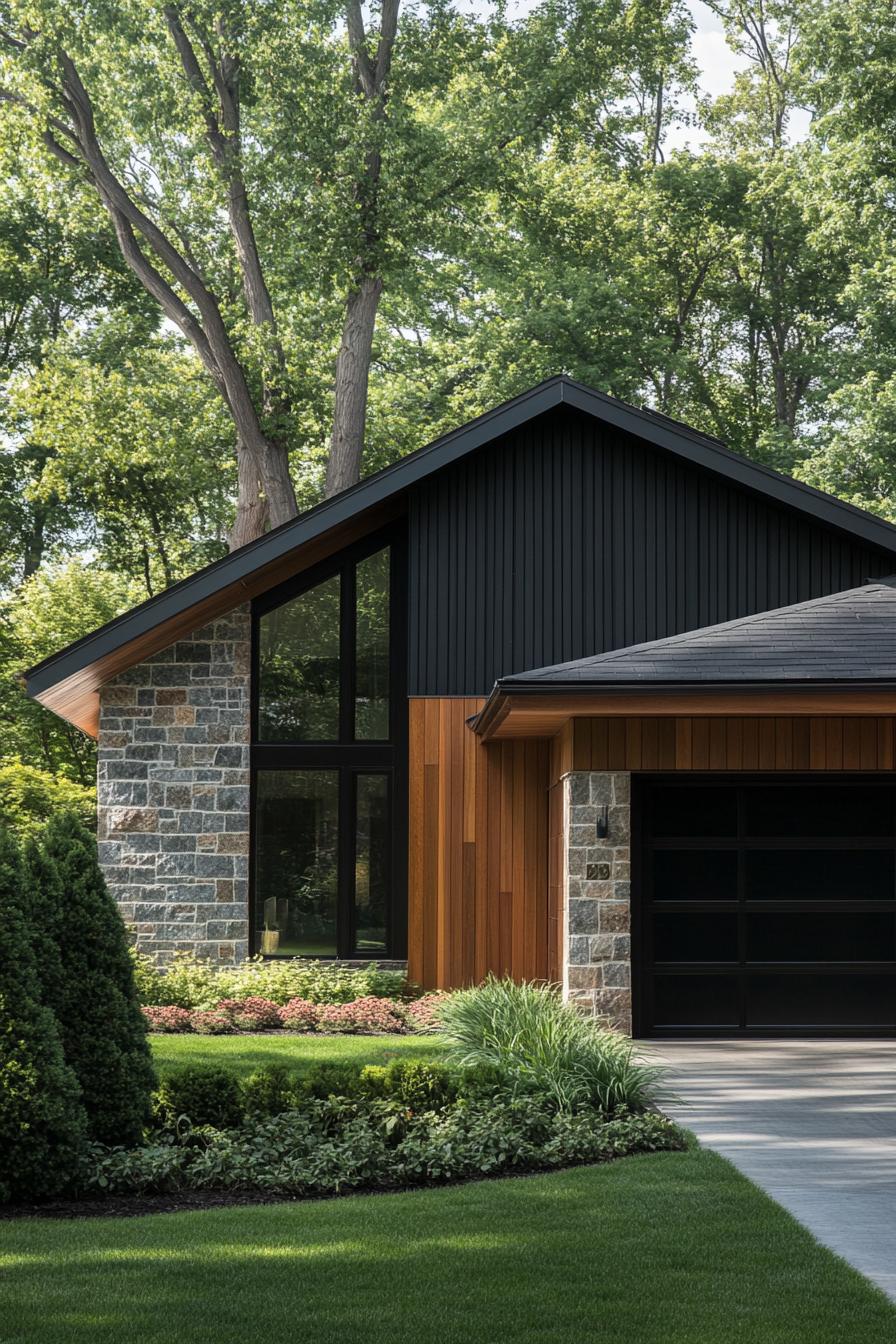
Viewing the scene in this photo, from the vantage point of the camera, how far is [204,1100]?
7934mm

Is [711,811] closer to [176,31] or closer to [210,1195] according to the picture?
[210,1195]

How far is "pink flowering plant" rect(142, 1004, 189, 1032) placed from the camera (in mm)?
12844

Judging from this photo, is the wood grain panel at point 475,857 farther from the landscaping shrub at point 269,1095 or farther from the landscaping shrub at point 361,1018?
the landscaping shrub at point 269,1095

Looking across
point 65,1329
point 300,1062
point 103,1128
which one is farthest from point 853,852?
point 65,1329

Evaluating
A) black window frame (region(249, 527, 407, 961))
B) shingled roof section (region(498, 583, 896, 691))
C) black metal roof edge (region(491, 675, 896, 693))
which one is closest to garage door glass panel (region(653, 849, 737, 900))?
shingled roof section (region(498, 583, 896, 691))

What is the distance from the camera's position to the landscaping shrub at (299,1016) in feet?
43.2

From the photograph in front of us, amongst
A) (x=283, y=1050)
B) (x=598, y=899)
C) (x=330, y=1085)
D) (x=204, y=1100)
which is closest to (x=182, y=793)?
(x=283, y=1050)

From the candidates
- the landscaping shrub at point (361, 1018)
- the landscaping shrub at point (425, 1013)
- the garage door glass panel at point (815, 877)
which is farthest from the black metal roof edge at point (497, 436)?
the landscaping shrub at point (425, 1013)

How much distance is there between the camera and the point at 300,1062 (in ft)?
36.2

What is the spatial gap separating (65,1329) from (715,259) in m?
29.8

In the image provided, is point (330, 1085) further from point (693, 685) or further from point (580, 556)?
point (580, 556)

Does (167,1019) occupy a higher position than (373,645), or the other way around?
(373,645)

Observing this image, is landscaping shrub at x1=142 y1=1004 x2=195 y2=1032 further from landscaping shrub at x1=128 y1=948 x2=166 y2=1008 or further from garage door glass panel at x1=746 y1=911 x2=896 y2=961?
garage door glass panel at x1=746 y1=911 x2=896 y2=961

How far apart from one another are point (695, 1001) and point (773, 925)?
0.90m
